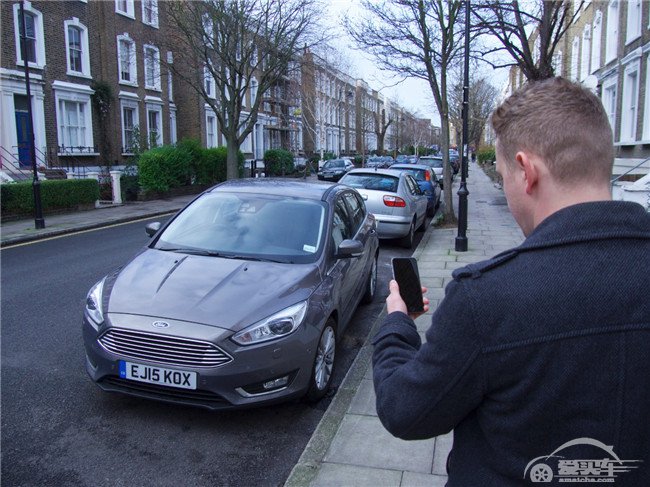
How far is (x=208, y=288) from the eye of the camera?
4191 mm

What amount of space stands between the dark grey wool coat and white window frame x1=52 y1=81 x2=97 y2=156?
2593 centimetres

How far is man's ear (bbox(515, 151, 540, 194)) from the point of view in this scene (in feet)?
4.09

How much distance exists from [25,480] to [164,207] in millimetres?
17943

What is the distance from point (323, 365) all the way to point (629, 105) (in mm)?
20065

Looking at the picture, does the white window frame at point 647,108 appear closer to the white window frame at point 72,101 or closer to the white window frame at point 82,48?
the white window frame at point 72,101

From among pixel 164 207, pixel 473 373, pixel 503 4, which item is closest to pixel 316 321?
pixel 473 373

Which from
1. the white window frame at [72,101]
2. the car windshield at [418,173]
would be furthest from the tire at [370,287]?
the white window frame at [72,101]

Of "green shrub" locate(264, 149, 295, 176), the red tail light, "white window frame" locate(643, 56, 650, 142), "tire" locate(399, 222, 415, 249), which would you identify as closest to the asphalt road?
the red tail light

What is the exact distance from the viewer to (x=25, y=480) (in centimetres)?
329

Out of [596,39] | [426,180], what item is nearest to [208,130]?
[596,39]

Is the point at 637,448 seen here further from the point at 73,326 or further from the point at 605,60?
the point at 605,60

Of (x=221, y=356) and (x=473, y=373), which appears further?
(x=221, y=356)

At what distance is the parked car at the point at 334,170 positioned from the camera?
3612cm

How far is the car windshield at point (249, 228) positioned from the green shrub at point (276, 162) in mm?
33908
